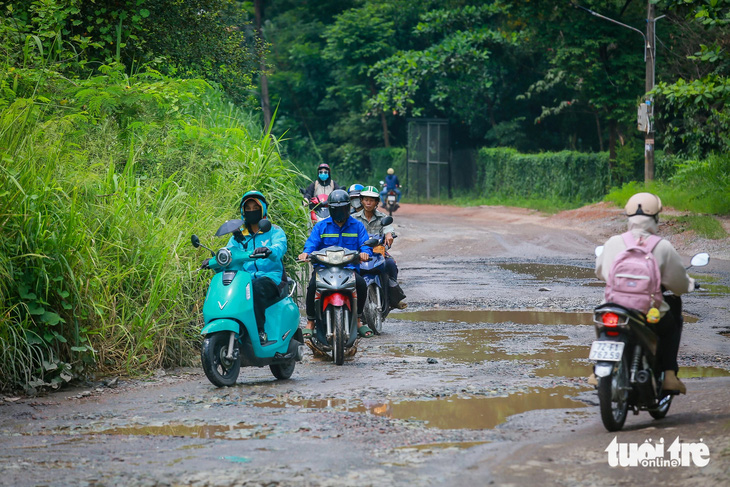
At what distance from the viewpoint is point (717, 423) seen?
6109 mm

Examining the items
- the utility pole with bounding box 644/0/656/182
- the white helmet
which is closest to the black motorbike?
the white helmet

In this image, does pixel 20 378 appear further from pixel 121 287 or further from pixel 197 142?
pixel 197 142

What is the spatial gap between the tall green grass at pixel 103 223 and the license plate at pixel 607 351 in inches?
175

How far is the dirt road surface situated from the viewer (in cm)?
520

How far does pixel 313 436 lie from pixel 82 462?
143cm

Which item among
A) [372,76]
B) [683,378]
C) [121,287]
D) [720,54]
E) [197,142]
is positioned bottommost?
[683,378]

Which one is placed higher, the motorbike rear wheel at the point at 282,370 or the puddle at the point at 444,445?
the puddle at the point at 444,445

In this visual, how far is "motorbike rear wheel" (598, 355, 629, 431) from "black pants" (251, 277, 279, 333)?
11.0ft

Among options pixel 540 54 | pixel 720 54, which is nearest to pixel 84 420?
pixel 720 54

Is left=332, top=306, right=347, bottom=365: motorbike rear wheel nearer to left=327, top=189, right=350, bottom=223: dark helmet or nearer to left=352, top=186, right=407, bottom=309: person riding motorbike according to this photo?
left=327, top=189, right=350, bottom=223: dark helmet

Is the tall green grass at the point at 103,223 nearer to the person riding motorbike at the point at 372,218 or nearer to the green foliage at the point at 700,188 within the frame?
the person riding motorbike at the point at 372,218

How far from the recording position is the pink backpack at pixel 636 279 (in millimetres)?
6195

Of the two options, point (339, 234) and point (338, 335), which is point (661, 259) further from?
point (339, 234)

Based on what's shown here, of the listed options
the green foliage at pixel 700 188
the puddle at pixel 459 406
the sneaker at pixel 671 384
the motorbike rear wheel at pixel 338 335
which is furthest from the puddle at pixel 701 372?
the green foliage at pixel 700 188
